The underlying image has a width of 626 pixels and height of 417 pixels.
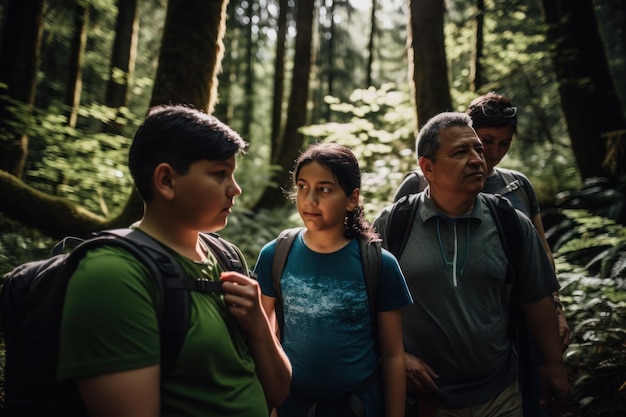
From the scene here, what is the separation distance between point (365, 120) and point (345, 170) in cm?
534

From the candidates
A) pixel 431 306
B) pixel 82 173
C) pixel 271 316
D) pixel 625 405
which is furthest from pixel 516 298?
pixel 82 173

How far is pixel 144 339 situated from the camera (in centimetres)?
123

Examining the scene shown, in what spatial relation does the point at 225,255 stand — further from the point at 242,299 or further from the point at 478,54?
the point at 478,54

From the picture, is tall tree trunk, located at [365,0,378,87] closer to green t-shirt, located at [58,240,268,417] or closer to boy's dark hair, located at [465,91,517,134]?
boy's dark hair, located at [465,91,517,134]

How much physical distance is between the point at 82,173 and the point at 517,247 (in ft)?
20.2

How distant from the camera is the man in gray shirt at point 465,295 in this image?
247cm

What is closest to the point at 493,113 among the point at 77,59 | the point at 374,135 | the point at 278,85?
the point at 374,135

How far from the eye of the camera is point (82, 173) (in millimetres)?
6461

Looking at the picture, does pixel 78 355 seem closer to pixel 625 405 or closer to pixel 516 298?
pixel 516 298

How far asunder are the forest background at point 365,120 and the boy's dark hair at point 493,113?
7.65ft

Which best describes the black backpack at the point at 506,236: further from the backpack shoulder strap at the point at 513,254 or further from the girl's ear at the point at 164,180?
the girl's ear at the point at 164,180

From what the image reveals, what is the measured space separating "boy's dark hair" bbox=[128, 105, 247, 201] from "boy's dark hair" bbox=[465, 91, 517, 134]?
2477 mm

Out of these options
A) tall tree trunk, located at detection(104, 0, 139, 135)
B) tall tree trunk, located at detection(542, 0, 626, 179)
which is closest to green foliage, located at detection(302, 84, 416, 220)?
tall tree trunk, located at detection(542, 0, 626, 179)

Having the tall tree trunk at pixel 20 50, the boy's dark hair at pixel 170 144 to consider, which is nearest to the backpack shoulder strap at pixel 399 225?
the boy's dark hair at pixel 170 144
